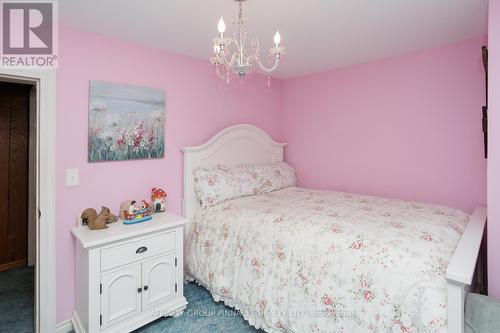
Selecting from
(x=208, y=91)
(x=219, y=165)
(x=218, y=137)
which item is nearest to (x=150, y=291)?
(x=219, y=165)

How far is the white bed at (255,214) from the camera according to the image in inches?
46.4

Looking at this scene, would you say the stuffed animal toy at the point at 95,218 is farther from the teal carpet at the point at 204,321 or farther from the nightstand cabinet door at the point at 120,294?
the teal carpet at the point at 204,321

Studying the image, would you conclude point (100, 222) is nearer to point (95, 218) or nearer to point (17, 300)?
point (95, 218)

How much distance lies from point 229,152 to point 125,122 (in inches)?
43.3

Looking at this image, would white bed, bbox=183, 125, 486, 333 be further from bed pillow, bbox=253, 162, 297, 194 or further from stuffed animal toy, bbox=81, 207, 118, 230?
stuffed animal toy, bbox=81, 207, 118, 230

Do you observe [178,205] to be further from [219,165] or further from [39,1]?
[39,1]

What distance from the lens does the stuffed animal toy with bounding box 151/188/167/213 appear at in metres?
2.42

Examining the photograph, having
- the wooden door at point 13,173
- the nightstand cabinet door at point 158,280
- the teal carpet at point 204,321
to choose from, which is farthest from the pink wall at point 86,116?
the wooden door at point 13,173

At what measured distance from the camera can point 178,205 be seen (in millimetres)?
2662

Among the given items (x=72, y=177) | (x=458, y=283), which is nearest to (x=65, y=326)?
(x=72, y=177)

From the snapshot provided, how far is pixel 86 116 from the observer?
2.10 metres

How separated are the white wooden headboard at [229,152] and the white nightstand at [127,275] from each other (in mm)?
469

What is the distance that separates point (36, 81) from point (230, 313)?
7.11 feet

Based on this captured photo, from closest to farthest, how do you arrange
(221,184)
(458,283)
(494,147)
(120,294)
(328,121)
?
1. (458,283)
2. (494,147)
3. (120,294)
4. (221,184)
5. (328,121)
